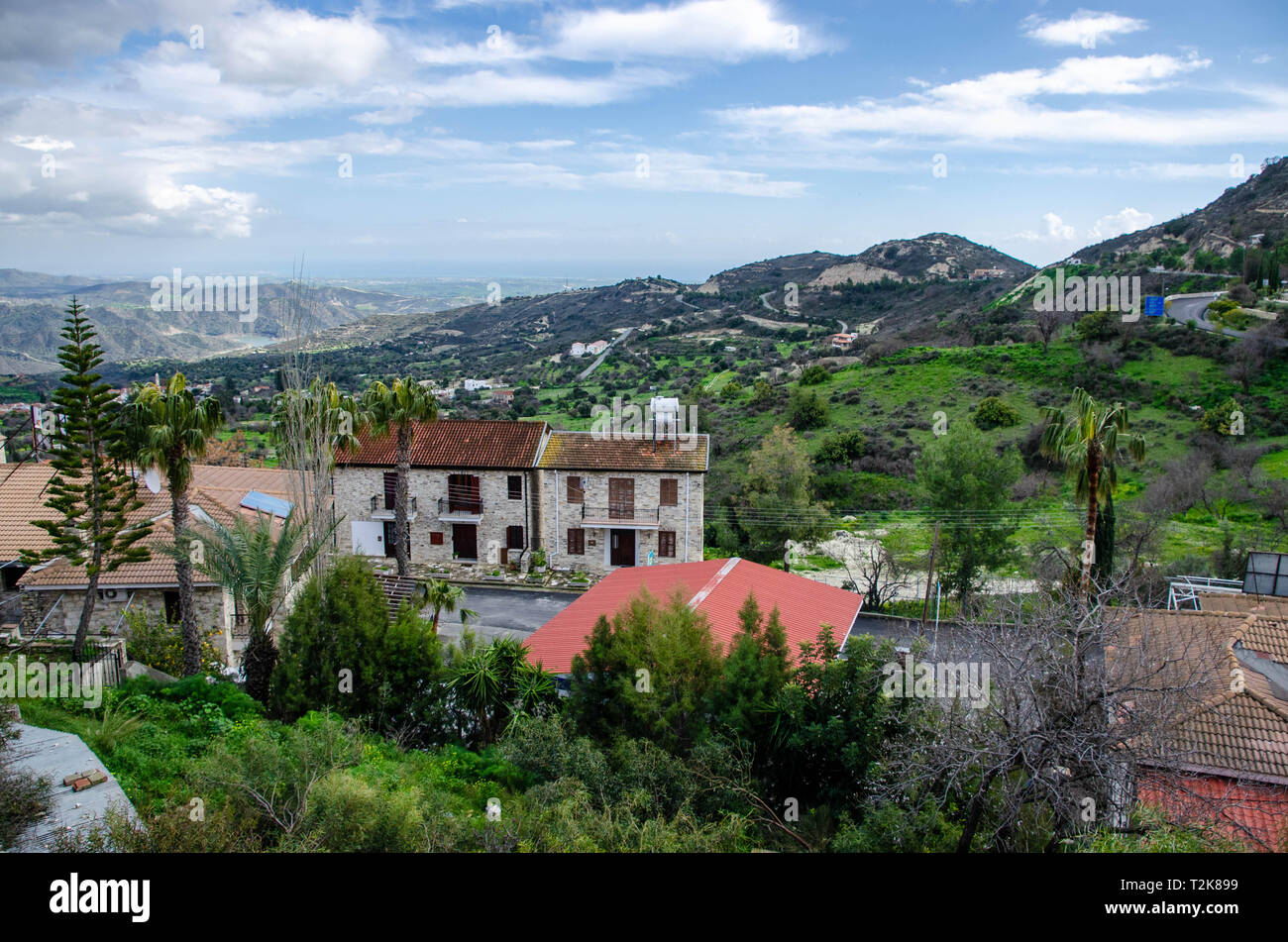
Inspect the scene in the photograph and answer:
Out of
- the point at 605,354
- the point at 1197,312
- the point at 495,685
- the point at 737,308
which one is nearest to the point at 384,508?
the point at 495,685

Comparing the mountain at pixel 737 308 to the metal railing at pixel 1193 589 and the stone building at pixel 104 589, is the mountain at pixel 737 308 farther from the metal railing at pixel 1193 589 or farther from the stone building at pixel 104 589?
the stone building at pixel 104 589

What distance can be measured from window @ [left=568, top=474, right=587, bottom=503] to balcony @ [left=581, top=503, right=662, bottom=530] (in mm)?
320

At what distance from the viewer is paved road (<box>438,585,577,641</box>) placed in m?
22.6

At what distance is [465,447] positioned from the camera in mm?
29656

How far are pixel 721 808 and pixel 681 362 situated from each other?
59247 mm

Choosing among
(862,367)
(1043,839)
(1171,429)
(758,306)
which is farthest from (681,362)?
(1043,839)

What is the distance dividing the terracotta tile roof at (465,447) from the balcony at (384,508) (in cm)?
128

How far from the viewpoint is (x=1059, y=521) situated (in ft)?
95.1

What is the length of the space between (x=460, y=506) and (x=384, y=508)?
2.78m

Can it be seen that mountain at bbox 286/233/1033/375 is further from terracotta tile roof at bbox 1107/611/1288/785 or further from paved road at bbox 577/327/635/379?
terracotta tile roof at bbox 1107/611/1288/785

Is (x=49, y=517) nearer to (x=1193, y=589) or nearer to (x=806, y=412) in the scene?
(x=1193, y=589)

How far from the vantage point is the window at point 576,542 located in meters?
29.0

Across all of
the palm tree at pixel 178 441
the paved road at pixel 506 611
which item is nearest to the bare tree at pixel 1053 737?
the palm tree at pixel 178 441
